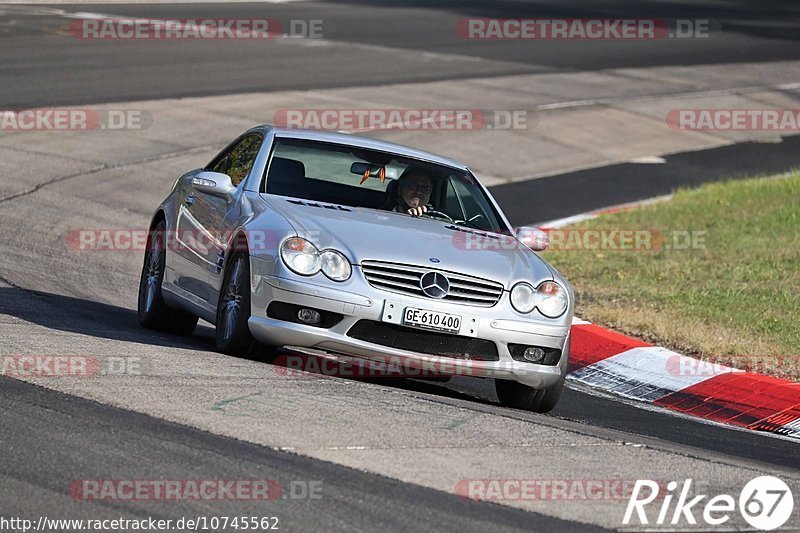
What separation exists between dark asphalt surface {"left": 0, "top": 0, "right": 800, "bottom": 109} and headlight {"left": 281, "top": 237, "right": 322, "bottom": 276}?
42.4 feet

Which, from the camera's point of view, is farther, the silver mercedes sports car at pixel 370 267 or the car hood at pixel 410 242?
the car hood at pixel 410 242

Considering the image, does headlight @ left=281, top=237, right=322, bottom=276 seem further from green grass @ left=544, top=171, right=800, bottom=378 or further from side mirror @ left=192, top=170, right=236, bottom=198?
green grass @ left=544, top=171, right=800, bottom=378

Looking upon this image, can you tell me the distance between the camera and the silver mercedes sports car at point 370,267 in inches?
313

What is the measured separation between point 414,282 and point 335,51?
2095 cm

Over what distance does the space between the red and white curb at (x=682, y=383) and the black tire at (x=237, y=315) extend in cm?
271

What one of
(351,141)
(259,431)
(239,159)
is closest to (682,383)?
(351,141)

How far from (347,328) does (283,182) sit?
5.27ft

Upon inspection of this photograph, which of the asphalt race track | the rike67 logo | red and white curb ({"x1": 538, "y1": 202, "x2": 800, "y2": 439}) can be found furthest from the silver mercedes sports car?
the rike67 logo

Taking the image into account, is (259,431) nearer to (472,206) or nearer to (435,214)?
(435,214)

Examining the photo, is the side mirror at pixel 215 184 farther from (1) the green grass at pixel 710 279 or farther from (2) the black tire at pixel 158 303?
(1) the green grass at pixel 710 279

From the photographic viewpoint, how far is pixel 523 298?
8250mm

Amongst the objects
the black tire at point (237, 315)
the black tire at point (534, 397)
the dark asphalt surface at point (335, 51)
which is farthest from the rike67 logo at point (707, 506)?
the dark asphalt surface at point (335, 51)

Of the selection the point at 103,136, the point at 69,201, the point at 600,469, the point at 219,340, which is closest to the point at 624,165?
the point at 103,136

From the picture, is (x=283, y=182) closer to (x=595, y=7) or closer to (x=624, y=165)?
(x=624, y=165)
